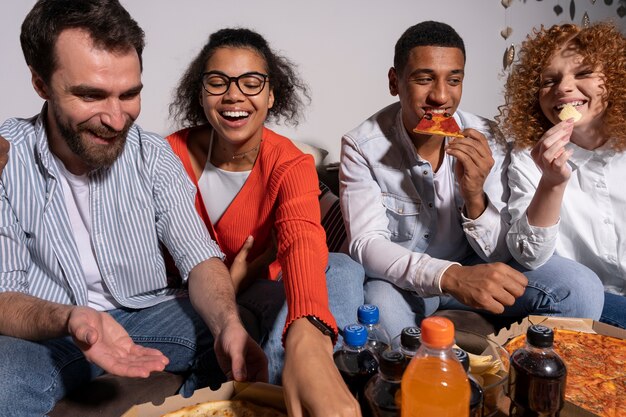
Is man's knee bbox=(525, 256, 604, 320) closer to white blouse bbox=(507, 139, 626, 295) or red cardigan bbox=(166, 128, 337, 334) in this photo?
white blouse bbox=(507, 139, 626, 295)

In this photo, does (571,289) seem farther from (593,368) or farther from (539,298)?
(593,368)

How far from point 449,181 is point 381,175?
0.89 feet

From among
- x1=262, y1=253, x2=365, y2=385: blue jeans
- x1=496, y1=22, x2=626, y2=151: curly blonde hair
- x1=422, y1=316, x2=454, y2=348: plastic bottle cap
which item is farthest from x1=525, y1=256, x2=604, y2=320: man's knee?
x1=422, y1=316, x2=454, y2=348: plastic bottle cap

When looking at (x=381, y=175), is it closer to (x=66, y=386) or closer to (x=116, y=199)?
(x=116, y=199)

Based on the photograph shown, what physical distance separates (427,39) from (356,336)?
4.68 feet

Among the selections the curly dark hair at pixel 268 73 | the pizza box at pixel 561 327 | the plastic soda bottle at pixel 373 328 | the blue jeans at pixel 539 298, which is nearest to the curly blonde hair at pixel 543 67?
the blue jeans at pixel 539 298

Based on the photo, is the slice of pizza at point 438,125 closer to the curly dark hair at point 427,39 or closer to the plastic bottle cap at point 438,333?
the curly dark hair at point 427,39

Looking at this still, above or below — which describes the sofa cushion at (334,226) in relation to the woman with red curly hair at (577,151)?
below

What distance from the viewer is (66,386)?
163 cm

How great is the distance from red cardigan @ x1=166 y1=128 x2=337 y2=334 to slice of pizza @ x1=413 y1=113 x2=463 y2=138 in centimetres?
43

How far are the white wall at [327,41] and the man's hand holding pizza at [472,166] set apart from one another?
134 centimetres

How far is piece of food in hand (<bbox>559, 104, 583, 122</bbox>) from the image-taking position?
2.07 m

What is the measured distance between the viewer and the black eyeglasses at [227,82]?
6.96 ft

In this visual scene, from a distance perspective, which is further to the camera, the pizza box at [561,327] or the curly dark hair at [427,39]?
the curly dark hair at [427,39]
